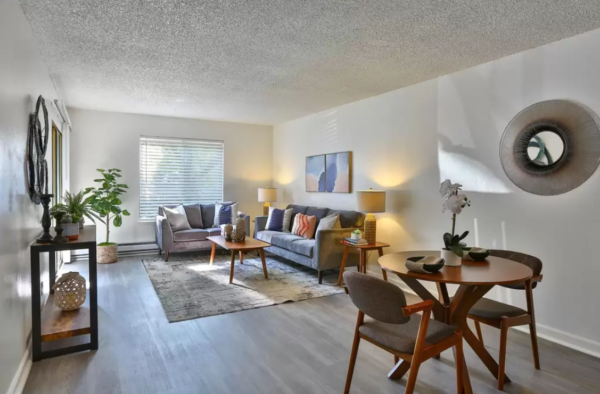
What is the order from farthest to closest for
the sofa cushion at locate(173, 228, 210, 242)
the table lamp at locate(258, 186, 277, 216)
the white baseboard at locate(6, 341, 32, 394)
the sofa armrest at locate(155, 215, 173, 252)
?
the table lamp at locate(258, 186, 277, 216)
the sofa cushion at locate(173, 228, 210, 242)
the sofa armrest at locate(155, 215, 173, 252)
the white baseboard at locate(6, 341, 32, 394)

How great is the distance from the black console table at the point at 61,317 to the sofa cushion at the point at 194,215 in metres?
3.36

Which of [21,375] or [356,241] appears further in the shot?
[356,241]

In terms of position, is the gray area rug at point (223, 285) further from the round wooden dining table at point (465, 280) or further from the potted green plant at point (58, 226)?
the round wooden dining table at point (465, 280)

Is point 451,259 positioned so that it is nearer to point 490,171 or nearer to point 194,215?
point 490,171

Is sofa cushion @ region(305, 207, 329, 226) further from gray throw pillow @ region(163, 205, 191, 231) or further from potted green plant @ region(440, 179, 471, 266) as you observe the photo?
potted green plant @ region(440, 179, 471, 266)

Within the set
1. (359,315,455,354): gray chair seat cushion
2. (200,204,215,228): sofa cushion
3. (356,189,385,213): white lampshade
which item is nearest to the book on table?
(356,189,385,213): white lampshade

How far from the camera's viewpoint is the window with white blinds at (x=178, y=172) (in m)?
6.53

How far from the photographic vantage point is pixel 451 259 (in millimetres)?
2238

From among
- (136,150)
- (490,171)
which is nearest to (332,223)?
(490,171)

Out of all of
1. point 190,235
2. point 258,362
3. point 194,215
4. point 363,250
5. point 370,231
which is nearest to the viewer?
point 258,362

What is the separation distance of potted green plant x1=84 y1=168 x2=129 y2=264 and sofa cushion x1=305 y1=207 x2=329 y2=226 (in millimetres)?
2960

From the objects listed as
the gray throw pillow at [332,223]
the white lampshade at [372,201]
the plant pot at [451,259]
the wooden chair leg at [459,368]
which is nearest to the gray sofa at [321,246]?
the gray throw pillow at [332,223]

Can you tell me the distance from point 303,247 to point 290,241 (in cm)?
38

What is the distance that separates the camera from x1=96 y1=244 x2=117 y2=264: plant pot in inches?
219
